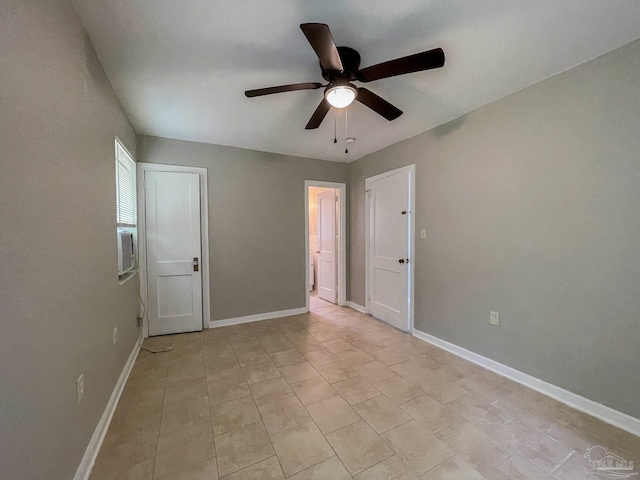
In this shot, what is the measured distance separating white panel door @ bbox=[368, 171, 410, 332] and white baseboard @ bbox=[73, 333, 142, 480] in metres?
2.87

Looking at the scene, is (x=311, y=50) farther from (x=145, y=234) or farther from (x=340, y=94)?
(x=145, y=234)

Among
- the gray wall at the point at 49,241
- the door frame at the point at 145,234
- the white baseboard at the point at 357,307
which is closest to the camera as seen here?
the gray wall at the point at 49,241

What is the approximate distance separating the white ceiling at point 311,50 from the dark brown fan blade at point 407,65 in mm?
215

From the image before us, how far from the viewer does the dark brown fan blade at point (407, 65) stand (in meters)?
1.32

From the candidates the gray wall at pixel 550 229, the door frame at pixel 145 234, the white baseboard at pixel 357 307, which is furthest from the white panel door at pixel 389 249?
the door frame at pixel 145 234

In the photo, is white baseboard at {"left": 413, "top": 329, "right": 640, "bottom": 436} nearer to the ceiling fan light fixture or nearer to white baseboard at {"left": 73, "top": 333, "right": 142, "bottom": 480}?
the ceiling fan light fixture

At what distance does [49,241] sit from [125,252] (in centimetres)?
145

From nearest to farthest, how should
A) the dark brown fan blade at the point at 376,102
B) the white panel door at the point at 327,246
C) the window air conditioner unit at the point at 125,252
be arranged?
the dark brown fan blade at the point at 376,102
the window air conditioner unit at the point at 125,252
the white panel door at the point at 327,246

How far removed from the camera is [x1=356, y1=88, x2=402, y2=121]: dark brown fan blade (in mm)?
1731

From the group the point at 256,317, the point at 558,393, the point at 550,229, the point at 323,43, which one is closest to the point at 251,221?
the point at 256,317

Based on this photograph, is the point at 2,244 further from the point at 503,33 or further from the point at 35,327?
the point at 503,33

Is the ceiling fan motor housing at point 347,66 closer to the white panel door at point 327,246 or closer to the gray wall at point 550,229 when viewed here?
the gray wall at point 550,229

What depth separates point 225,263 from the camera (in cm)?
337

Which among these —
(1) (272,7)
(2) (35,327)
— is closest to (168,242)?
(2) (35,327)
